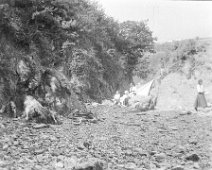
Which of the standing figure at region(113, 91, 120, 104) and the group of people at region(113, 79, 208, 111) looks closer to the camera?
the group of people at region(113, 79, 208, 111)

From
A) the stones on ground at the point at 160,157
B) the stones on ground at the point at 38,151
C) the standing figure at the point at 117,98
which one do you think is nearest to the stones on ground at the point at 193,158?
the stones on ground at the point at 160,157

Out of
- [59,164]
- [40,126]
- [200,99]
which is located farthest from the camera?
[200,99]

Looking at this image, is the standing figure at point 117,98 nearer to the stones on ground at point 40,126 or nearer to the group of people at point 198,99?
the group of people at point 198,99

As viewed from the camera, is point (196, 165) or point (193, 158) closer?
point (196, 165)

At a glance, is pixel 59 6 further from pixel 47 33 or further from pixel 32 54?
pixel 32 54

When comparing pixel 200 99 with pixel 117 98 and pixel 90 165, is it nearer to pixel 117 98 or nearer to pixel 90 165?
pixel 117 98

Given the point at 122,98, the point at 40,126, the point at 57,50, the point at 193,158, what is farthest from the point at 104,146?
the point at 122,98

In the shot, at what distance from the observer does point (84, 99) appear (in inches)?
576

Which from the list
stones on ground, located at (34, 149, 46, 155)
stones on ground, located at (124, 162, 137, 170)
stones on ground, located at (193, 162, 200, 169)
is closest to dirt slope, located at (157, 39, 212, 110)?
stones on ground, located at (193, 162, 200, 169)

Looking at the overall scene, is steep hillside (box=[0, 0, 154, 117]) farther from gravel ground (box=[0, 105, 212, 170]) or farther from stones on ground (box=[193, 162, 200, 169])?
stones on ground (box=[193, 162, 200, 169])

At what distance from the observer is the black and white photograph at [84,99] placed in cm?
700

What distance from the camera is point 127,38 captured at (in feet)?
71.6

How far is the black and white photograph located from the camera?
7.00 metres

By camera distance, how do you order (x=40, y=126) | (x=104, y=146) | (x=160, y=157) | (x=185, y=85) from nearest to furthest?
(x=160, y=157)
(x=104, y=146)
(x=40, y=126)
(x=185, y=85)
